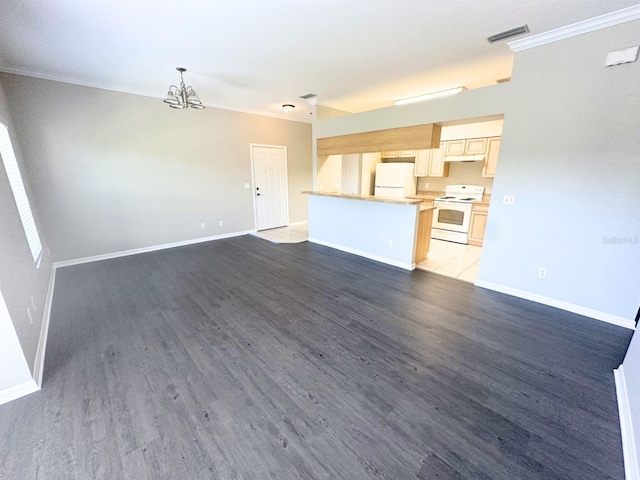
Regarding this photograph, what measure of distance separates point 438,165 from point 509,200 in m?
2.86

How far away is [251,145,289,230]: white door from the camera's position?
20.6 ft

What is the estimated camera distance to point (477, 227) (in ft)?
17.0

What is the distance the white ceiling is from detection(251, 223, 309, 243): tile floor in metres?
2.94

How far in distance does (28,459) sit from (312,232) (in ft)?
15.5

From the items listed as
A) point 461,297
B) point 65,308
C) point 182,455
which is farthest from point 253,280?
point 461,297

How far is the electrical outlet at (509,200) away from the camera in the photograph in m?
3.08

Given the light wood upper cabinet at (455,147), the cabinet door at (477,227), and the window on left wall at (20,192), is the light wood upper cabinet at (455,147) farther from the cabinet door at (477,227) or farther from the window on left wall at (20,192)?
the window on left wall at (20,192)

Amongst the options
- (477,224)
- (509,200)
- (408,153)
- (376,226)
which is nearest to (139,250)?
(376,226)

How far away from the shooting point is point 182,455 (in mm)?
1407

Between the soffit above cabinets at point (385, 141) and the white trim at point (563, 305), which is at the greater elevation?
the soffit above cabinets at point (385, 141)

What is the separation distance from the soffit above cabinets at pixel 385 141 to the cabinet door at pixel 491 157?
1.97 m

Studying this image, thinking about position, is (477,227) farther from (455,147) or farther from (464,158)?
(455,147)

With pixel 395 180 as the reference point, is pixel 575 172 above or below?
above

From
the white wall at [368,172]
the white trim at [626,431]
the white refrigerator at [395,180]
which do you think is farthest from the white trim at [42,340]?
the white wall at [368,172]
